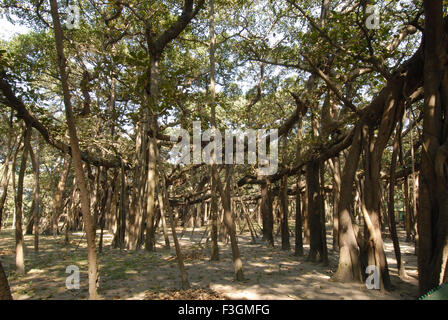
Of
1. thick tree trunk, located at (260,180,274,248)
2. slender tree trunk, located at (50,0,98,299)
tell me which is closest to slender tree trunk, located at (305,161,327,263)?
thick tree trunk, located at (260,180,274,248)

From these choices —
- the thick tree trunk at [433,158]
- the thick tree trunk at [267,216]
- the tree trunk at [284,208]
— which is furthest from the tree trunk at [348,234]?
the thick tree trunk at [267,216]

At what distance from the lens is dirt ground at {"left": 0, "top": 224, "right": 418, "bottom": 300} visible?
4211 millimetres

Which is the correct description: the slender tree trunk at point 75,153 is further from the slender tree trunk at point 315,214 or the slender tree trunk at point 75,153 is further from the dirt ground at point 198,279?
the slender tree trunk at point 315,214

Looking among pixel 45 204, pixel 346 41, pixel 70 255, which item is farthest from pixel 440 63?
pixel 45 204

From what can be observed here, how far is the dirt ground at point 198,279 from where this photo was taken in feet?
13.8

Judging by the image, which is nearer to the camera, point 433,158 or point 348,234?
point 433,158

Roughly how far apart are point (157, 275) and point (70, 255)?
3.70 meters

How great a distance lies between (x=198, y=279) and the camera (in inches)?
203

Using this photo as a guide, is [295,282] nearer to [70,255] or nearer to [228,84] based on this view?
[70,255]

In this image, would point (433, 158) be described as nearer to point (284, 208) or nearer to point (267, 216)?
point (284, 208)

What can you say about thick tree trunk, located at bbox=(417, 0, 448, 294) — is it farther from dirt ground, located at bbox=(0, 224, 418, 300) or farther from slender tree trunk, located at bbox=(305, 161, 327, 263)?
slender tree trunk, located at bbox=(305, 161, 327, 263)

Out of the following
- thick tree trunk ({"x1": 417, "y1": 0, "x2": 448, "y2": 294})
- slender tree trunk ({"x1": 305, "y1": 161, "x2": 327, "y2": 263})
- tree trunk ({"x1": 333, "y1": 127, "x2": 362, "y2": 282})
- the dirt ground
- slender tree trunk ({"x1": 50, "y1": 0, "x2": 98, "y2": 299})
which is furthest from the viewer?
slender tree trunk ({"x1": 305, "y1": 161, "x2": 327, "y2": 263})

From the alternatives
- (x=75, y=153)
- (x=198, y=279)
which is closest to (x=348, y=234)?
(x=198, y=279)

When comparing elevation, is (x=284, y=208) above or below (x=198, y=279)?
above
